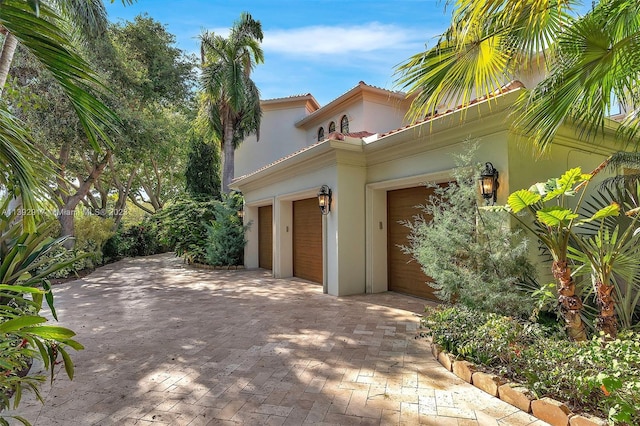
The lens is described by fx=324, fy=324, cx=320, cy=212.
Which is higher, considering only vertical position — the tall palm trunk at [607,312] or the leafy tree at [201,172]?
the leafy tree at [201,172]

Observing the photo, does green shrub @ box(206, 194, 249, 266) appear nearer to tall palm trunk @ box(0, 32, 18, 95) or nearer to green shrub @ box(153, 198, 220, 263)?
green shrub @ box(153, 198, 220, 263)

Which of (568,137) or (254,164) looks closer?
(568,137)

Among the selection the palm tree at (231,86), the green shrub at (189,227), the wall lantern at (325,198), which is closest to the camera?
the wall lantern at (325,198)

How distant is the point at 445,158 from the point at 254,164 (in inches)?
507

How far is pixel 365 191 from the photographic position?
795 cm

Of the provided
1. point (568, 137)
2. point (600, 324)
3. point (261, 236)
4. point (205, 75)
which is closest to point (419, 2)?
point (568, 137)

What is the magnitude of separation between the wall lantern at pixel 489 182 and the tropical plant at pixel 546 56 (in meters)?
1.15

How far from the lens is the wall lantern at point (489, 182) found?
5.19 m

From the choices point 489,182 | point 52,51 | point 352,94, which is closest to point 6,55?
point 52,51

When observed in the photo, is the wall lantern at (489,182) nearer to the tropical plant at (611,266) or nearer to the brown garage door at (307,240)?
the tropical plant at (611,266)

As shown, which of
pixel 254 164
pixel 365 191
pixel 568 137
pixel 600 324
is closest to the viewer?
pixel 600 324

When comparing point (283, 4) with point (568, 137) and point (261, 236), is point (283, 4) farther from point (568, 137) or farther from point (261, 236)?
point (261, 236)

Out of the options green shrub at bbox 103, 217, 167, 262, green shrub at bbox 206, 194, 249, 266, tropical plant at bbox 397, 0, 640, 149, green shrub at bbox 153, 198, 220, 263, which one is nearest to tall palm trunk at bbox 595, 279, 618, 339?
tropical plant at bbox 397, 0, 640, 149

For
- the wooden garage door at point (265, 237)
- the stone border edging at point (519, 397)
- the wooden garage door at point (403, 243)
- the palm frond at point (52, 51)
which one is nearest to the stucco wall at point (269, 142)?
the wooden garage door at point (265, 237)
